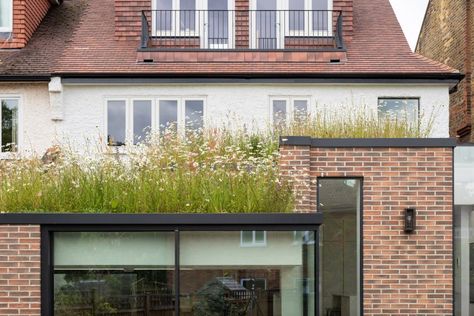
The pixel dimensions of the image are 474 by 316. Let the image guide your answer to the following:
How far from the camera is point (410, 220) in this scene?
9531 mm

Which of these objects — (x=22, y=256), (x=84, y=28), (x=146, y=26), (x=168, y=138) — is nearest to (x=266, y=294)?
(x=22, y=256)

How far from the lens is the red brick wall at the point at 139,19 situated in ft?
55.4

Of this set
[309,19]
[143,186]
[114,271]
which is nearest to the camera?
[114,271]

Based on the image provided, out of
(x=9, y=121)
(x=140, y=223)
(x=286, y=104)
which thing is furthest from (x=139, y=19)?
(x=140, y=223)

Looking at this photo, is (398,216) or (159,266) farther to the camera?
(398,216)

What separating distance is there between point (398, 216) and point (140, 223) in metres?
3.99

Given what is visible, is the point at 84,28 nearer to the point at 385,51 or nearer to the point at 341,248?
the point at 385,51

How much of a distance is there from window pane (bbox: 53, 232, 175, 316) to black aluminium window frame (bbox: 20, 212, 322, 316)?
89 millimetres

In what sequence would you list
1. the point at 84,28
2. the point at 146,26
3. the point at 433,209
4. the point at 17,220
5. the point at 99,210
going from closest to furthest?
the point at 17,220, the point at 99,210, the point at 433,209, the point at 146,26, the point at 84,28

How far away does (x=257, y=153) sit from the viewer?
11.1m

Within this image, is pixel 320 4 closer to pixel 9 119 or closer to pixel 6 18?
pixel 6 18

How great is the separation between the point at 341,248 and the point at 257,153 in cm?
221

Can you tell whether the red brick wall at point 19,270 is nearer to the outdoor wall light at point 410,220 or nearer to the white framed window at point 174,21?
the outdoor wall light at point 410,220

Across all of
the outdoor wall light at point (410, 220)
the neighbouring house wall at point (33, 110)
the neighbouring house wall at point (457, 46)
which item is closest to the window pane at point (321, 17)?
the neighbouring house wall at point (457, 46)
